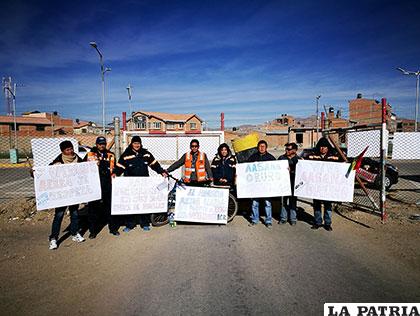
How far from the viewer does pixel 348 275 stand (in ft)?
11.9

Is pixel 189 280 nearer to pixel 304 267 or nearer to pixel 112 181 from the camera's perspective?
pixel 304 267

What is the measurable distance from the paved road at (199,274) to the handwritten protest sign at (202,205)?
0.49 metres

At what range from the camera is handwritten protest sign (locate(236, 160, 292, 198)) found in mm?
5645

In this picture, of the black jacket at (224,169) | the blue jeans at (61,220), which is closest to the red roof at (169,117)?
the black jacket at (224,169)

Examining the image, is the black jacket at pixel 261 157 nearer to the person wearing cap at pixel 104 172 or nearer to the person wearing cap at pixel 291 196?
→ the person wearing cap at pixel 291 196

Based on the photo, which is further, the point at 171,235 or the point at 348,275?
the point at 171,235

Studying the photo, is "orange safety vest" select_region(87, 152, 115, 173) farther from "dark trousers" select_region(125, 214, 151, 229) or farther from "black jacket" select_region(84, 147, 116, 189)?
"dark trousers" select_region(125, 214, 151, 229)

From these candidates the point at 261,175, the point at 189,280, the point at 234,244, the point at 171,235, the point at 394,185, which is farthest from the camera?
the point at 394,185

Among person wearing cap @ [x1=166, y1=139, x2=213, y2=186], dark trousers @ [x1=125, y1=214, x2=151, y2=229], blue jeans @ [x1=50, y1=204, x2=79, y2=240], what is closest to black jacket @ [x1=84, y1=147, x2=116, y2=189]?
blue jeans @ [x1=50, y1=204, x2=79, y2=240]

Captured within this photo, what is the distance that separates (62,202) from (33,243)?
3.31 feet

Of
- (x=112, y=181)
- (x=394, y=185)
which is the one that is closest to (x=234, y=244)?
(x=112, y=181)

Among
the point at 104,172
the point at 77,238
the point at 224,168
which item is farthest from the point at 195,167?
the point at 77,238

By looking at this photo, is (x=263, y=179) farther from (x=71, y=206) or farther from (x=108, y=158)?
(x=71, y=206)

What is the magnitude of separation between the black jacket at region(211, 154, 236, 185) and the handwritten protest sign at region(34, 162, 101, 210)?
101 inches
